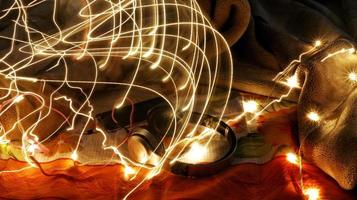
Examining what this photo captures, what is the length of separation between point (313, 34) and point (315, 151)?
2.15ft

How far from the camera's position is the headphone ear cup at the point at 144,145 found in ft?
4.04

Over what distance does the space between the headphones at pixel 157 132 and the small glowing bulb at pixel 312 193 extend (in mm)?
239

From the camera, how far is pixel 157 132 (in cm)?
138

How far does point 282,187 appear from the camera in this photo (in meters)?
1.21

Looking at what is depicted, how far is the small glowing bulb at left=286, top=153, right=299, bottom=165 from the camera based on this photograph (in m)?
1.31

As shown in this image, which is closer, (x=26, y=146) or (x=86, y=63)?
(x=26, y=146)

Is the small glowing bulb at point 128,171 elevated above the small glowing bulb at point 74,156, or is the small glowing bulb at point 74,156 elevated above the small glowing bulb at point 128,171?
the small glowing bulb at point 74,156

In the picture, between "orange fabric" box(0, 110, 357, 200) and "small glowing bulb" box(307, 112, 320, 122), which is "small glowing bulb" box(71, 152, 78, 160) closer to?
"orange fabric" box(0, 110, 357, 200)

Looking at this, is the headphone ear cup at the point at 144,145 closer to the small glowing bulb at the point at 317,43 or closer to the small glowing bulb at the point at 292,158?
the small glowing bulb at the point at 292,158

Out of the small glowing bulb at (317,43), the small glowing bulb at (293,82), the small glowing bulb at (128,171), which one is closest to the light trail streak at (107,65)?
the small glowing bulb at (128,171)

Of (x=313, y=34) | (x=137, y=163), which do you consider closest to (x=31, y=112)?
(x=137, y=163)

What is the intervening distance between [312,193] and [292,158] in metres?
0.15

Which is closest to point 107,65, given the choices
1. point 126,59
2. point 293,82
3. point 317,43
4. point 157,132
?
point 126,59

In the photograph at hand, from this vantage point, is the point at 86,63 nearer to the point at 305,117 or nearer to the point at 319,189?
the point at 305,117
